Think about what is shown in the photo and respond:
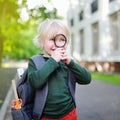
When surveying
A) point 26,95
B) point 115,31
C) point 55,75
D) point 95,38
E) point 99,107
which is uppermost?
point 55,75

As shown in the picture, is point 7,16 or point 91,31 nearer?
point 7,16

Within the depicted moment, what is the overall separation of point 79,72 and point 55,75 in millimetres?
185

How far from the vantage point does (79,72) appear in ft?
10.4

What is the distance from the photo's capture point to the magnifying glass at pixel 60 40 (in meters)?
3.08

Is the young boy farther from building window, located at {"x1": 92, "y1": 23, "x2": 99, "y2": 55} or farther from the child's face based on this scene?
building window, located at {"x1": 92, "y1": 23, "x2": 99, "y2": 55}

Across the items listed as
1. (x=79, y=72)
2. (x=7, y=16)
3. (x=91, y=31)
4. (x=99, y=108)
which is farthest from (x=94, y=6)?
(x=79, y=72)

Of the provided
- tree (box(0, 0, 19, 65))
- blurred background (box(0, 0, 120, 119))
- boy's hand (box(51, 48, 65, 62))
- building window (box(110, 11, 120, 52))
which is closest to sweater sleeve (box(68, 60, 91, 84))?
boy's hand (box(51, 48, 65, 62))

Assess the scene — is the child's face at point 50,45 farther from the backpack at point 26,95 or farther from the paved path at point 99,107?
the paved path at point 99,107

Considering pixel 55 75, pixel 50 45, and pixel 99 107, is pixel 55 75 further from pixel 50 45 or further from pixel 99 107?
pixel 99 107

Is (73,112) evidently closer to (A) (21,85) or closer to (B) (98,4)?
(A) (21,85)

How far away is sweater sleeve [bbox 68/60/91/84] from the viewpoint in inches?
123

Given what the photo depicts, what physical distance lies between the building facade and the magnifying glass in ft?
72.7

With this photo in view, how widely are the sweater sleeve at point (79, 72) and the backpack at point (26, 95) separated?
0.22 metres

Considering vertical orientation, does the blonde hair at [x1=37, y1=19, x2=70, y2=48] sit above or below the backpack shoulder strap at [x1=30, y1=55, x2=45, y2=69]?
above
